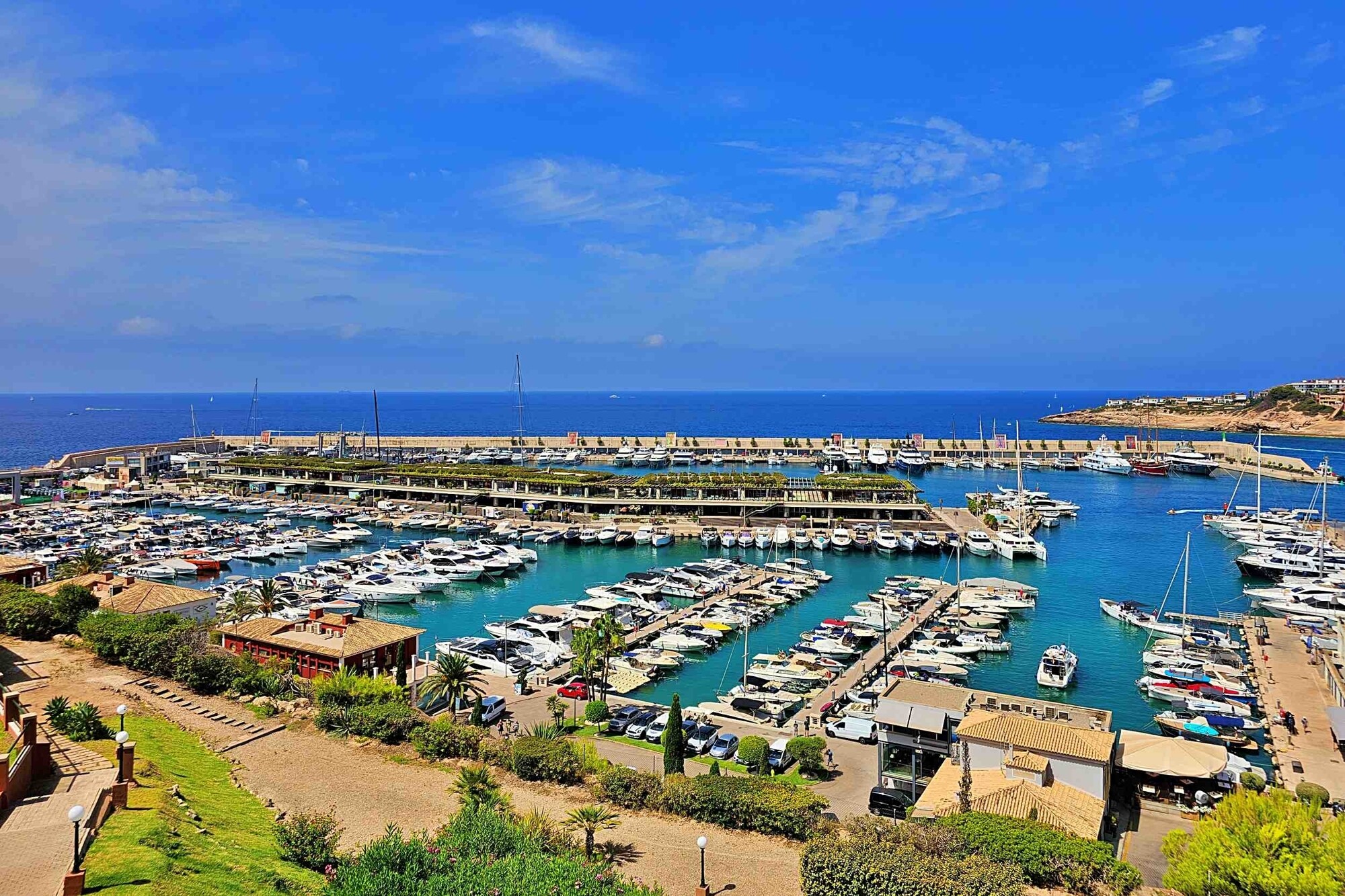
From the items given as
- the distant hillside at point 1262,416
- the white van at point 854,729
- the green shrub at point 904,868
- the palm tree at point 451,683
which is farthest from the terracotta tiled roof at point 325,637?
the distant hillside at point 1262,416

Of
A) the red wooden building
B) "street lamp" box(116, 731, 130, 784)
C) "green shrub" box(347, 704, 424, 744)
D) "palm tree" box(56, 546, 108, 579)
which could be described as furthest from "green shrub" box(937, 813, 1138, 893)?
"palm tree" box(56, 546, 108, 579)

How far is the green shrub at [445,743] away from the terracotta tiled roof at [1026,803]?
11762mm

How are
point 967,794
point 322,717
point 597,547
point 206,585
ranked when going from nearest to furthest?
point 967,794 < point 322,717 < point 206,585 < point 597,547

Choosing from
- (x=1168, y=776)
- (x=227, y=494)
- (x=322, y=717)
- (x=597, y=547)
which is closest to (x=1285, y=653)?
(x=1168, y=776)

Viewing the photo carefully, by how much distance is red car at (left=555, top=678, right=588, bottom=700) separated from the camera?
30688mm

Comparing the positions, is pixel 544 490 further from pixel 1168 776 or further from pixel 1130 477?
pixel 1130 477

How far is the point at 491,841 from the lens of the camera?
50.7ft

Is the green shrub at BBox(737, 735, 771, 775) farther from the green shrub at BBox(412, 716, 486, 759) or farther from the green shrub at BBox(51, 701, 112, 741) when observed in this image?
the green shrub at BBox(51, 701, 112, 741)

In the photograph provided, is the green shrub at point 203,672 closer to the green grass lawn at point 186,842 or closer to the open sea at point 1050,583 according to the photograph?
the green grass lawn at point 186,842

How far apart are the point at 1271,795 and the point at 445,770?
1868 centimetres

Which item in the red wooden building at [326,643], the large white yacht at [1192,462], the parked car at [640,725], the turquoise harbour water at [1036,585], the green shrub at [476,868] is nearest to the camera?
the green shrub at [476,868]

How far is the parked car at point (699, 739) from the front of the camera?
25359mm

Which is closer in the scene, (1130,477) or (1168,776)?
(1168,776)

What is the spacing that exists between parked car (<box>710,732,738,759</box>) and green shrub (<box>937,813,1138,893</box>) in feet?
30.4
